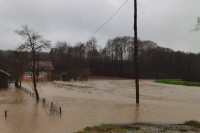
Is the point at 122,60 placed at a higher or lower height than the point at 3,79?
higher

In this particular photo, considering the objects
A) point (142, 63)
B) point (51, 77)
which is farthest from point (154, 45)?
point (51, 77)

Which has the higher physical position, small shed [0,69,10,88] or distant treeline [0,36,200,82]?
distant treeline [0,36,200,82]

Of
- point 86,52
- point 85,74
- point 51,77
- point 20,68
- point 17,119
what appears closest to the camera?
point 17,119

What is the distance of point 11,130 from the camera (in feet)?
41.7

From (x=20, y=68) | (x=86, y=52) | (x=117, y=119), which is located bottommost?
(x=117, y=119)

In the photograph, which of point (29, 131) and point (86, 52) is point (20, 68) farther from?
point (86, 52)

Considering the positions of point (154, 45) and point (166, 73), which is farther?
point (154, 45)

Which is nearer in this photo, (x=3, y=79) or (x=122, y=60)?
(x=3, y=79)

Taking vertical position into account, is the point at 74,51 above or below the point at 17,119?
above

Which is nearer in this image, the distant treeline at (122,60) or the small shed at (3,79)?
the small shed at (3,79)

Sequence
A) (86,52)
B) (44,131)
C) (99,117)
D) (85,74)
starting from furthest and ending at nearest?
(86,52) < (85,74) < (99,117) < (44,131)

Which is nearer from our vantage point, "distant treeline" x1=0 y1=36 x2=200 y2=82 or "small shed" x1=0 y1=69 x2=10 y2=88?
"small shed" x1=0 y1=69 x2=10 y2=88

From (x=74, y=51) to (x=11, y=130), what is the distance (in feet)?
340

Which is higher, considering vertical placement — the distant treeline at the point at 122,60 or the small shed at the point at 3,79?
the distant treeline at the point at 122,60
